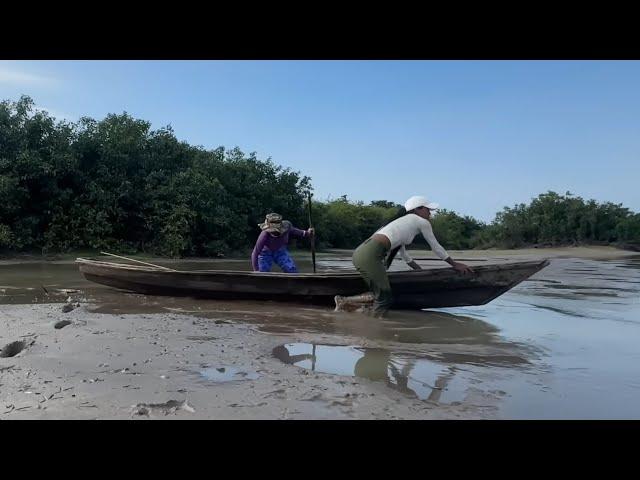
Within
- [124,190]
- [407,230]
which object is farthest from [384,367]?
Result: [124,190]

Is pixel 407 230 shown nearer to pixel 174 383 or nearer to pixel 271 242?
pixel 271 242

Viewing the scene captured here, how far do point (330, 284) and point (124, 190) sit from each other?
1486 cm

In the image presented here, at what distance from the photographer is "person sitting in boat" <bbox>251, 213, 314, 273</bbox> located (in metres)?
8.48

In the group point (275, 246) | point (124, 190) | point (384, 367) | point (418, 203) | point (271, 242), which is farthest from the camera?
point (124, 190)

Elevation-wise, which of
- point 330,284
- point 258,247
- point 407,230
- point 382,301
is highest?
point 407,230

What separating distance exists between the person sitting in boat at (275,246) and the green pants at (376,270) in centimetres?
194

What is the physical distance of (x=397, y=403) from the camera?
3254 millimetres

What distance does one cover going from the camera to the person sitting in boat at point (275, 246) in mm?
8477

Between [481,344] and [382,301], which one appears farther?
[382,301]

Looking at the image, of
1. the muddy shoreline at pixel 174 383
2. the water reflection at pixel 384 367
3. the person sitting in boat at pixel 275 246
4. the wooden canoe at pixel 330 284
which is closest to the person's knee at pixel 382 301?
the wooden canoe at pixel 330 284

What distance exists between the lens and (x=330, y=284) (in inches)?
296

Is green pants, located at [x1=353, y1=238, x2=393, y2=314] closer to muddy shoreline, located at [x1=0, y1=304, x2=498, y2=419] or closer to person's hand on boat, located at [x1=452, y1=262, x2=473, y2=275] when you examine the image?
person's hand on boat, located at [x1=452, y1=262, x2=473, y2=275]

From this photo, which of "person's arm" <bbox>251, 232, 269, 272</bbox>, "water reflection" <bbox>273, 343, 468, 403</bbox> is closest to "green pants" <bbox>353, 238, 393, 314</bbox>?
"water reflection" <bbox>273, 343, 468, 403</bbox>

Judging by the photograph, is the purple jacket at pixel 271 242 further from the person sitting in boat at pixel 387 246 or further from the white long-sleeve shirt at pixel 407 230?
the white long-sleeve shirt at pixel 407 230
